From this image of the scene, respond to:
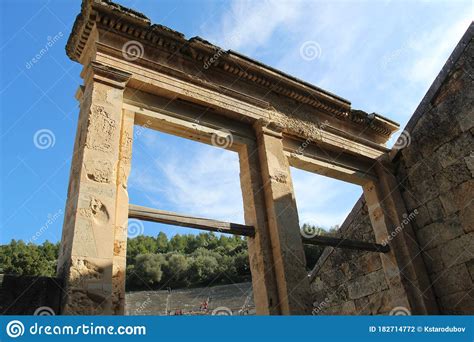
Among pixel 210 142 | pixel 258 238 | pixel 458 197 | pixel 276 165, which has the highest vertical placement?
pixel 210 142

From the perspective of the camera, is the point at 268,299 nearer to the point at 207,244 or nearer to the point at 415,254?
the point at 415,254

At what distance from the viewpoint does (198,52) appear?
570 centimetres

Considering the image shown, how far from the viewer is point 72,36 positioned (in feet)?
17.4

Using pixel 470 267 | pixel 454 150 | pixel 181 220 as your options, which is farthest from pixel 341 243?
pixel 181 220

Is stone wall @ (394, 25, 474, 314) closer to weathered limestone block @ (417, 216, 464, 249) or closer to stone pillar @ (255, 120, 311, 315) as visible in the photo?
weathered limestone block @ (417, 216, 464, 249)

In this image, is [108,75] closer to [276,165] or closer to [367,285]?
[276,165]

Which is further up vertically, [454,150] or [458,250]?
[454,150]

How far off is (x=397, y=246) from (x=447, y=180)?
1469 mm

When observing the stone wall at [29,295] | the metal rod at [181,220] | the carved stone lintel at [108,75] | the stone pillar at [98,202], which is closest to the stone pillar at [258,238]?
the metal rod at [181,220]

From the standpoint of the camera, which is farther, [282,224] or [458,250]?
[458,250]

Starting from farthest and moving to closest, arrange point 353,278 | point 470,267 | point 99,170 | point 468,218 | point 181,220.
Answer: point 353,278, point 468,218, point 470,267, point 181,220, point 99,170

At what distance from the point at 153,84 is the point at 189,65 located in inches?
33.4

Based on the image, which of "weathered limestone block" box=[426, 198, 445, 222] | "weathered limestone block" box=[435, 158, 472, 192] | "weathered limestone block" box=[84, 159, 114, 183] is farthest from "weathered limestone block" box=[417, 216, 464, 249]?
"weathered limestone block" box=[84, 159, 114, 183]

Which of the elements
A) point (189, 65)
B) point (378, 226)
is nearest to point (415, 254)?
point (378, 226)
